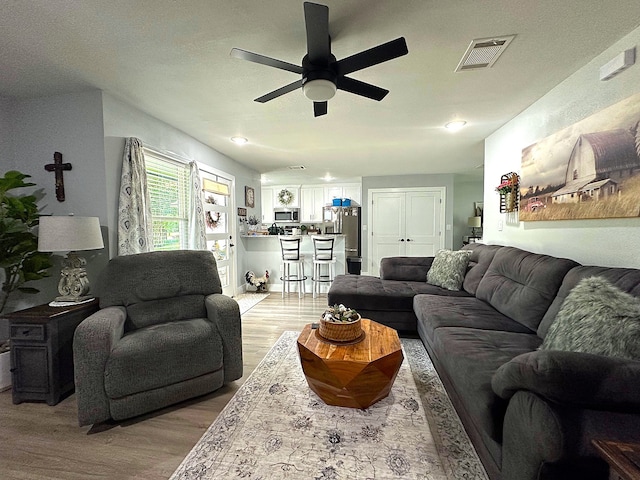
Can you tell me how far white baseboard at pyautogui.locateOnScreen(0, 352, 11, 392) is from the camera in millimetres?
2121

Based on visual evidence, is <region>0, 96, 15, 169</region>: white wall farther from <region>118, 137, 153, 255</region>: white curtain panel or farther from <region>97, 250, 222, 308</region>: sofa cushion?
<region>97, 250, 222, 308</region>: sofa cushion

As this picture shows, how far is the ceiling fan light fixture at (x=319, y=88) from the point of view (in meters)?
1.67

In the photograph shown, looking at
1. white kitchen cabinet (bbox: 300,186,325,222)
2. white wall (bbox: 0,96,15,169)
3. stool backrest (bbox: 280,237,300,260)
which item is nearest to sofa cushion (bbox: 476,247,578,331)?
stool backrest (bbox: 280,237,300,260)

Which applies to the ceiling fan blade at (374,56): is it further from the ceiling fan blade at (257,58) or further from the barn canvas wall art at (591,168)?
the barn canvas wall art at (591,168)

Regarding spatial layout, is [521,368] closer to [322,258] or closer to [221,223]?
[322,258]

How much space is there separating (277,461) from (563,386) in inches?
52.4

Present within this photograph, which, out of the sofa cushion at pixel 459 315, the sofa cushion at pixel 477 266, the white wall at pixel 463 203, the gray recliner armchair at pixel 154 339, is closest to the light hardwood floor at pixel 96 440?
the gray recliner armchair at pixel 154 339

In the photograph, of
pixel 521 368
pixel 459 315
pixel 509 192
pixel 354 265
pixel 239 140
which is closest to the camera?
pixel 521 368

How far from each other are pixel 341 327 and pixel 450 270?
6.37 feet

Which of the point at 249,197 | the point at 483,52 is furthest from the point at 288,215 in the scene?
the point at 483,52

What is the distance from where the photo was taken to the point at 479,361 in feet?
4.79

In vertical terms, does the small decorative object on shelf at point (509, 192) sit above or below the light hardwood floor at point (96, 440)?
above

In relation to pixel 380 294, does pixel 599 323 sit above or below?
above

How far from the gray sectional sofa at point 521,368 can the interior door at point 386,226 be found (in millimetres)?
3443
